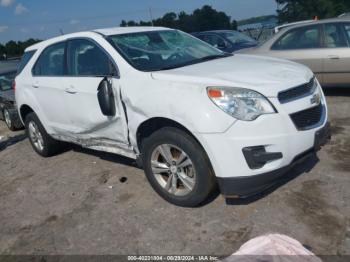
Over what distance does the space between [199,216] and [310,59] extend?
471 centimetres

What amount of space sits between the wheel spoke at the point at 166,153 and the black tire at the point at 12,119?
5.72 metres

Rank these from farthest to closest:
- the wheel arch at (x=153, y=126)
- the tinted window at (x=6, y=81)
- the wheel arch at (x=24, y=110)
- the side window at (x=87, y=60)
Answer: the tinted window at (x=6, y=81), the wheel arch at (x=24, y=110), the side window at (x=87, y=60), the wheel arch at (x=153, y=126)

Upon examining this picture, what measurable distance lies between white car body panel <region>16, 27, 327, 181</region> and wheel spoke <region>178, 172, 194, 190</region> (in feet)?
1.29

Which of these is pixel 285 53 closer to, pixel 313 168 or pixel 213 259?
pixel 313 168

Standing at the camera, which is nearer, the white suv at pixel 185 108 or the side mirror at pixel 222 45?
the white suv at pixel 185 108

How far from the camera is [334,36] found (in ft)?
23.7

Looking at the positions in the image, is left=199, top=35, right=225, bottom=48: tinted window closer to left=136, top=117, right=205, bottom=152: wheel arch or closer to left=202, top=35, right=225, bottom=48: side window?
left=202, top=35, right=225, bottom=48: side window

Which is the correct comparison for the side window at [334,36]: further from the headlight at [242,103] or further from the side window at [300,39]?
the headlight at [242,103]

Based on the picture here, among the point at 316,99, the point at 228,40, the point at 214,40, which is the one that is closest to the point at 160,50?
the point at 316,99

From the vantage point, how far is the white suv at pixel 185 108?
10.9ft

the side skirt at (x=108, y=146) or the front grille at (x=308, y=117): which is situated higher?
the front grille at (x=308, y=117)

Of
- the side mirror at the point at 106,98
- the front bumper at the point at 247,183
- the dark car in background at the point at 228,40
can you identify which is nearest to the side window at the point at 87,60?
the side mirror at the point at 106,98

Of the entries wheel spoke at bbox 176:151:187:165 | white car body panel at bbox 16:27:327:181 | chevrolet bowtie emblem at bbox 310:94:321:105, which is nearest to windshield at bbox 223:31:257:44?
white car body panel at bbox 16:27:327:181

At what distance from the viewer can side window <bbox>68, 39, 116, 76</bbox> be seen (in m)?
4.38
